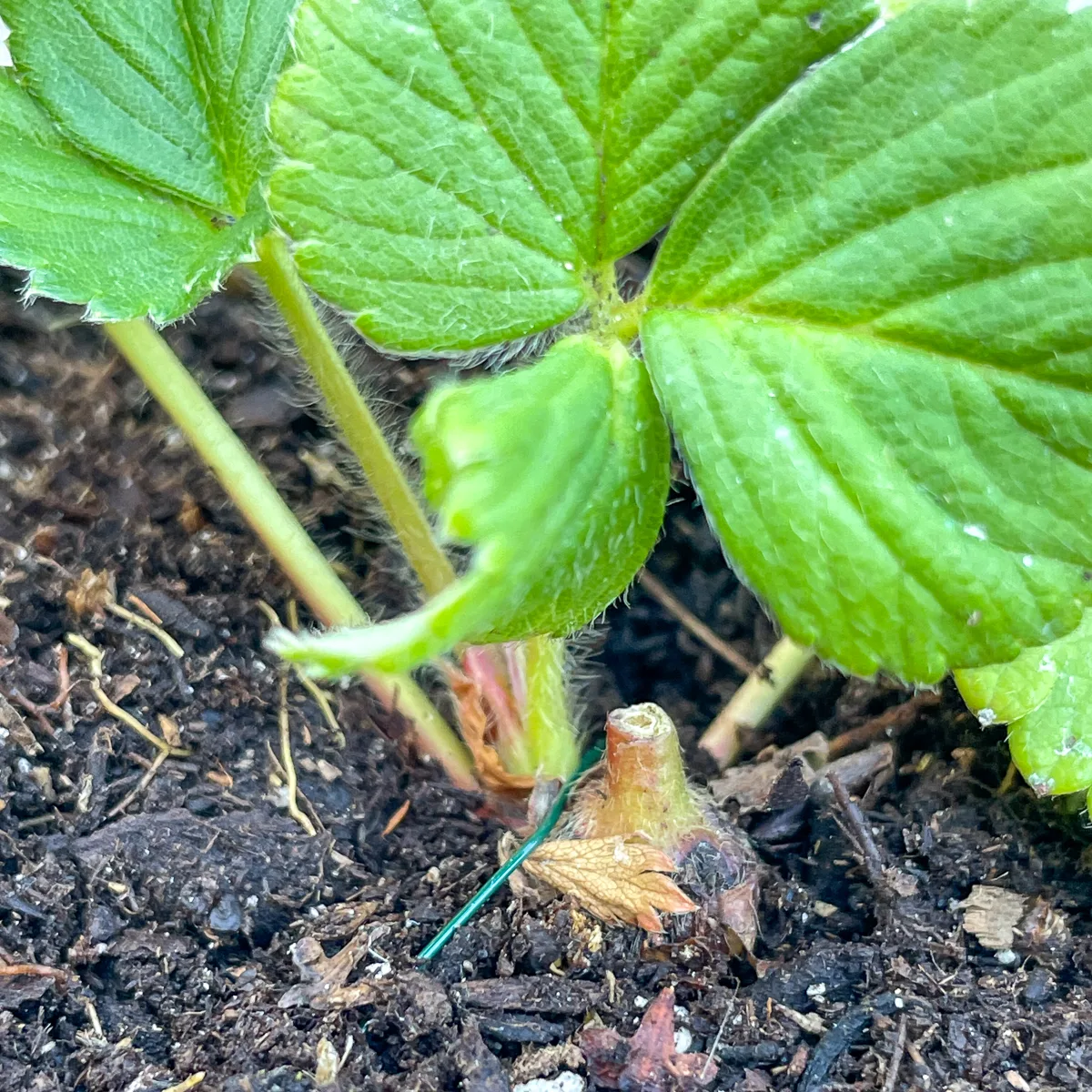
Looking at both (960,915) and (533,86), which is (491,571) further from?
(960,915)

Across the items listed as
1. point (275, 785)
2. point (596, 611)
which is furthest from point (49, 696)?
point (596, 611)

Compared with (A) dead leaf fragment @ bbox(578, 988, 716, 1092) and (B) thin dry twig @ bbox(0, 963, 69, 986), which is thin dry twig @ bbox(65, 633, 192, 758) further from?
(A) dead leaf fragment @ bbox(578, 988, 716, 1092)

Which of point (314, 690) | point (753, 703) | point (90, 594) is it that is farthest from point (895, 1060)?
point (90, 594)

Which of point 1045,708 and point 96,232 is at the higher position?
point 96,232

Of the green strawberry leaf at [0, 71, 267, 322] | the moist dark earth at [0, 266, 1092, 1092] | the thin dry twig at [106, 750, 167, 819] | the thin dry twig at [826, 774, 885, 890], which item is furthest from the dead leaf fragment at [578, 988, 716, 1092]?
the green strawberry leaf at [0, 71, 267, 322]

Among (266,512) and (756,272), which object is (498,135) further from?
(266,512)

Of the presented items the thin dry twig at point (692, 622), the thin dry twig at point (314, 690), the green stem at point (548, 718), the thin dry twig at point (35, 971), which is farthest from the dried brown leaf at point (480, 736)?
the thin dry twig at point (35, 971)
